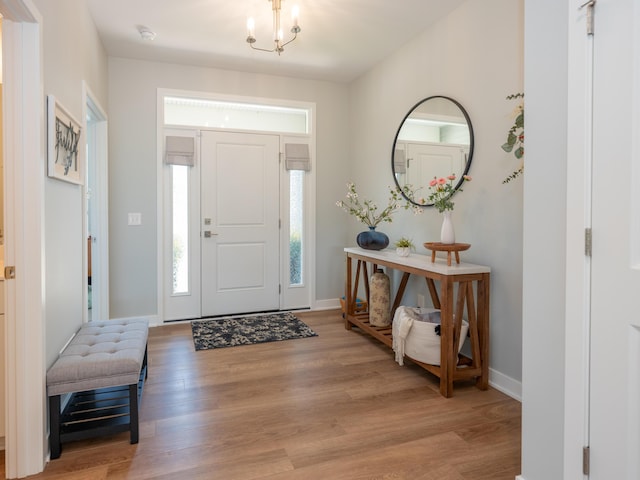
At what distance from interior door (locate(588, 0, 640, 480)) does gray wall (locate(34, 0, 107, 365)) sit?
2.33m

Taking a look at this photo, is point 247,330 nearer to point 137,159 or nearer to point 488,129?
point 137,159

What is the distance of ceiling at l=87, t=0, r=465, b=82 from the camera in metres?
3.04

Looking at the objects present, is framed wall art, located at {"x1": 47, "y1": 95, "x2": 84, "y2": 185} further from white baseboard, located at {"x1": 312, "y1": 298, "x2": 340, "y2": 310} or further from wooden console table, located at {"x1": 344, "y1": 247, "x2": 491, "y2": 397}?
white baseboard, located at {"x1": 312, "y1": 298, "x2": 340, "y2": 310}

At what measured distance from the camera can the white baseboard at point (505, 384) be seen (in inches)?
99.1

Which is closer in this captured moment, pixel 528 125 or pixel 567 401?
pixel 567 401

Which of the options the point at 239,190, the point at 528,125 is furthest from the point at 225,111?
the point at 528,125

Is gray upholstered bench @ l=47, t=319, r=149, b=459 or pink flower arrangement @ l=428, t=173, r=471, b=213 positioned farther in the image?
pink flower arrangement @ l=428, t=173, r=471, b=213

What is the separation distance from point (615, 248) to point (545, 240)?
273 millimetres

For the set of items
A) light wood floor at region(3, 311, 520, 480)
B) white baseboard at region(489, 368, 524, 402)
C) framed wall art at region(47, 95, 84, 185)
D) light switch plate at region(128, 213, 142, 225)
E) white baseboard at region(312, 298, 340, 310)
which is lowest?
light wood floor at region(3, 311, 520, 480)

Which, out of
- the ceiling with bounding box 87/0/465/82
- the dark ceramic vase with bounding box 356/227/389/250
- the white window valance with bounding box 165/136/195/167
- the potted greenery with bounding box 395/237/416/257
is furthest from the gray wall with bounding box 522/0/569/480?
the white window valance with bounding box 165/136/195/167

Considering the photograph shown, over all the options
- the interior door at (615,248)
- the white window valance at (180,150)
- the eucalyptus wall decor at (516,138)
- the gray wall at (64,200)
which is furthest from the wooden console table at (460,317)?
the white window valance at (180,150)

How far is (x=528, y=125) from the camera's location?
1555 millimetres

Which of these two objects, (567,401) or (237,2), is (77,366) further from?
(237,2)

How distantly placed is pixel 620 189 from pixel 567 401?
29.3 inches
